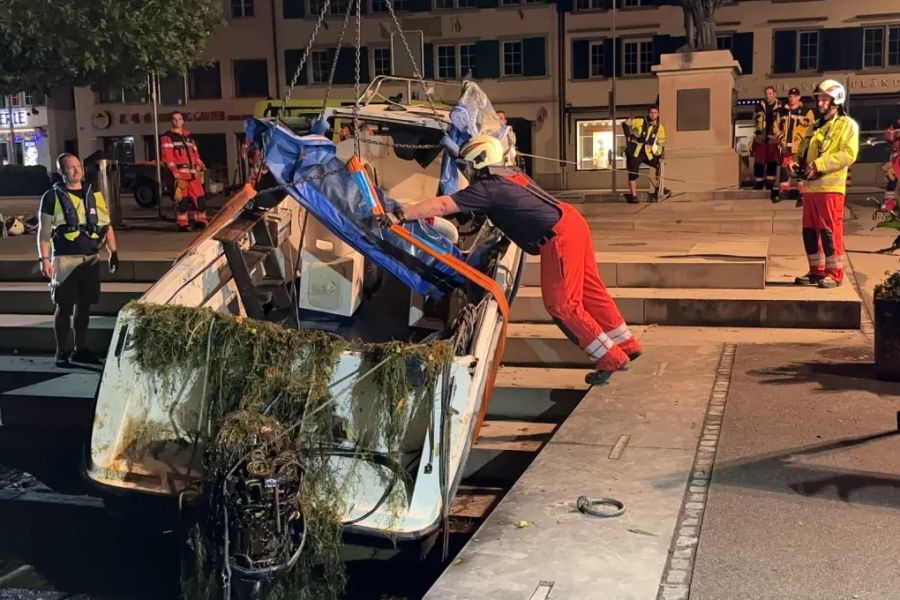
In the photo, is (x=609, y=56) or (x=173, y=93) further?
(x=173, y=93)

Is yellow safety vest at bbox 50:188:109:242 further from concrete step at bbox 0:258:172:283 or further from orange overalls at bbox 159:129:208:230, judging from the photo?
orange overalls at bbox 159:129:208:230

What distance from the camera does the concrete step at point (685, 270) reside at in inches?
325

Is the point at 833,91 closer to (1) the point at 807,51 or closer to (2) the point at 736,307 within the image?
(2) the point at 736,307

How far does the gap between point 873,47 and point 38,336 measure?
29.1m

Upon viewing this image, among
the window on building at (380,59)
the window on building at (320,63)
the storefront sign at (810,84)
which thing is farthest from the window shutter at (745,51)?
the window on building at (320,63)

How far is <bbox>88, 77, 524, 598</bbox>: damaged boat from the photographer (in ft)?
13.0

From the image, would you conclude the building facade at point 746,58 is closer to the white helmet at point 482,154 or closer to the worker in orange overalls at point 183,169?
the worker in orange overalls at point 183,169

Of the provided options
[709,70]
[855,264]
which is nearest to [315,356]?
[855,264]

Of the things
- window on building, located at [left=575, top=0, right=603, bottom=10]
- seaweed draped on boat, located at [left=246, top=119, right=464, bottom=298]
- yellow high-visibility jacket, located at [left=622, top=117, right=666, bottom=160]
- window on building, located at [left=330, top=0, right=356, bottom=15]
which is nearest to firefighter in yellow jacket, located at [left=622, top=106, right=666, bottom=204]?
yellow high-visibility jacket, located at [left=622, top=117, right=666, bottom=160]

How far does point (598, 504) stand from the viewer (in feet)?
13.6

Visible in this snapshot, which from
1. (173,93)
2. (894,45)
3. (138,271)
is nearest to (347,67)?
(173,93)

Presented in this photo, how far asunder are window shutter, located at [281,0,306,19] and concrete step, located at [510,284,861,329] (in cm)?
2961

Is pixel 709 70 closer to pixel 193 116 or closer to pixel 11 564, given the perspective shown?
pixel 11 564

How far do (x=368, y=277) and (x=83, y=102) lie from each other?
3516 centimetres
